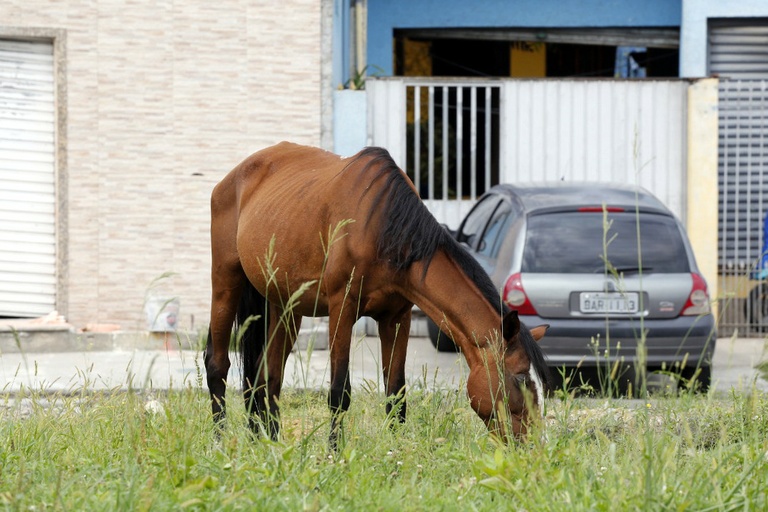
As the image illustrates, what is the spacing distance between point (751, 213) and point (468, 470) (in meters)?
10.3

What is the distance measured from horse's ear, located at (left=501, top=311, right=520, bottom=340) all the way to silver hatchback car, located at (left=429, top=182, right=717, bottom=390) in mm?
3662

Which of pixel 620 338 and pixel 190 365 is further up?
pixel 620 338

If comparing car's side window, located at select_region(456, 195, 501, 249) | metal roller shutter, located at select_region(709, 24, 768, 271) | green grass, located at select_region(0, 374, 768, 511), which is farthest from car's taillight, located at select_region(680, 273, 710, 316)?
metal roller shutter, located at select_region(709, 24, 768, 271)

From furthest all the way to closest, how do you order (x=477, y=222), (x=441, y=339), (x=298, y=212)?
(x=441, y=339)
(x=477, y=222)
(x=298, y=212)

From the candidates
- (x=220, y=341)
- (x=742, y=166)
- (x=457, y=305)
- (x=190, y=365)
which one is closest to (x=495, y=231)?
(x=190, y=365)

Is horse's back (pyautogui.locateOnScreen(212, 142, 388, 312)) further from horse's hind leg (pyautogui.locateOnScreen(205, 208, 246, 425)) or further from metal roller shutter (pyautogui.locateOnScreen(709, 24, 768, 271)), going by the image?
metal roller shutter (pyautogui.locateOnScreen(709, 24, 768, 271))

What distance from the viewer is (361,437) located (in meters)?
5.72

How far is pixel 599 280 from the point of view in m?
9.64

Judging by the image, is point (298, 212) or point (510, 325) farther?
point (298, 212)

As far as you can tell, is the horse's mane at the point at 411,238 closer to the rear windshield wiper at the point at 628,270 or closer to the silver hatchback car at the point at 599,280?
the silver hatchback car at the point at 599,280

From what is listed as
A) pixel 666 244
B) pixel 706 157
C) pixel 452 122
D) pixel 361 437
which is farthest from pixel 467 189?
pixel 361 437

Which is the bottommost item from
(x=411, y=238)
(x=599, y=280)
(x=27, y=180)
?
(x=599, y=280)

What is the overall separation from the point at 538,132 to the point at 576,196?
457 cm

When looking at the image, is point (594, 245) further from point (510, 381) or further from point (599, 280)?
point (510, 381)
